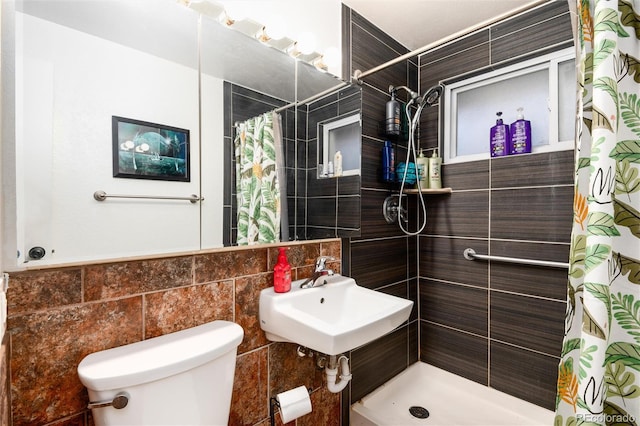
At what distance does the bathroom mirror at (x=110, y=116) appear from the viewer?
2.45 feet

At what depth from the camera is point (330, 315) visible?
1.32m

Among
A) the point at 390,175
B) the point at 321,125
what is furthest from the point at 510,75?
the point at 321,125

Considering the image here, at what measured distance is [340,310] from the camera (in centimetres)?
137

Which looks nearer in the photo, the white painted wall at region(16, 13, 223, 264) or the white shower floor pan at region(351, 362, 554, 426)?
the white painted wall at region(16, 13, 223, 264)

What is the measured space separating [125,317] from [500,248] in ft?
6.04

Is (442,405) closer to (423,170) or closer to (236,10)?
(423,170)

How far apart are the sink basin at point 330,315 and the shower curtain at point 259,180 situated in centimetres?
25

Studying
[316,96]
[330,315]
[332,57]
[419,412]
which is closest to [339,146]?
[316,96]

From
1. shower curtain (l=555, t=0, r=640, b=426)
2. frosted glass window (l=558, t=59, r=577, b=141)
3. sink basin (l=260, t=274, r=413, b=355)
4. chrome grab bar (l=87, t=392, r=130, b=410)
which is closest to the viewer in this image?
shower curtain (l=555, t=0, r=640, b=426)

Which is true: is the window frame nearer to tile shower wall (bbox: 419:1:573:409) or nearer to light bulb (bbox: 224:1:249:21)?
tile shower wall (bbox: 419:1:573:409)

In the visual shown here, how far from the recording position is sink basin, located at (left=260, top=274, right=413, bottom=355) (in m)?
0.94

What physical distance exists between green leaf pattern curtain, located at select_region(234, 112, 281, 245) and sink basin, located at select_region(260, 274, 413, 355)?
0.83 feet

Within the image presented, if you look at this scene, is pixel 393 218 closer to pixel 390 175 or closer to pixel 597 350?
pixel 390 175

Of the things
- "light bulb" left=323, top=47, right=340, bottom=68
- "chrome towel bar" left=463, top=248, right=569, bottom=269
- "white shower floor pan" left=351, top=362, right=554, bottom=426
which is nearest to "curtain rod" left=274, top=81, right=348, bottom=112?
"light bulb" left=323, top=47, right=340, bottom=68
